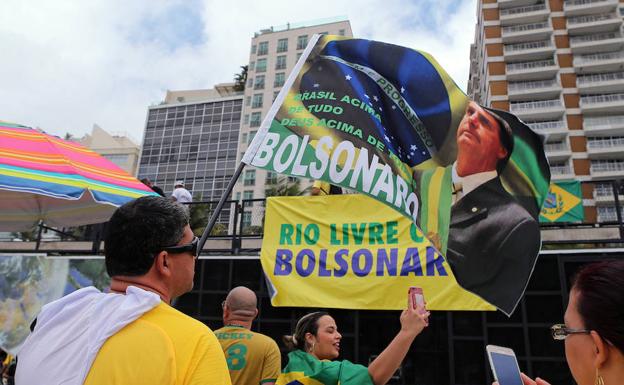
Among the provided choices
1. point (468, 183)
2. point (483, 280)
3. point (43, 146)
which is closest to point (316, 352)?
point (483, 280)

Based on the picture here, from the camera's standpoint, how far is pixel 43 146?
4082mm

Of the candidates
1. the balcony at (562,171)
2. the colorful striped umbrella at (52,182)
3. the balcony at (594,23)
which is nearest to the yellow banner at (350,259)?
the colorful striped umbrella at (52,182)

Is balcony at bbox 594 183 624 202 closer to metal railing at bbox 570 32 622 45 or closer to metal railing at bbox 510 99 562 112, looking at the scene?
metal railing at bbox 510 99 562 112

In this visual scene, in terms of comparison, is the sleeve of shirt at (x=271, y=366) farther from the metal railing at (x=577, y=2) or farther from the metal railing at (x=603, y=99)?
the metal railing at (x=577, y=2)

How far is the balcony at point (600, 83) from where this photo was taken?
54.9 metres

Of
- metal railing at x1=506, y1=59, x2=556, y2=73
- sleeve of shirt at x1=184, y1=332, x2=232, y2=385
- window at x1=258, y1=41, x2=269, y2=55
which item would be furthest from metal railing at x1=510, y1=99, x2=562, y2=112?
sleeve of shirt at x1=184, y1=332, x2=232, y2=385

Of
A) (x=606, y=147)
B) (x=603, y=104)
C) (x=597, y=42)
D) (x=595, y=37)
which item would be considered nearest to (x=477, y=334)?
(x=606, y=147)

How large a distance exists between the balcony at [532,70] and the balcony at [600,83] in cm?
336

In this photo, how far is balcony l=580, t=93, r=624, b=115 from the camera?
53.9 m

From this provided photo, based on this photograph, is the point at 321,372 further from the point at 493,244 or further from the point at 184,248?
the point at 493,244

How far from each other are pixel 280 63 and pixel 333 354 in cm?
6752

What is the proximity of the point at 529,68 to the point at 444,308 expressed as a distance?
60.5m

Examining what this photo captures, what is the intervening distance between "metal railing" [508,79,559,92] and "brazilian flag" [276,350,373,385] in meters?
62.5

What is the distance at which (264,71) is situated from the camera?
6769 cm
